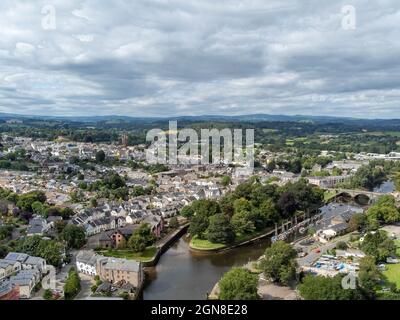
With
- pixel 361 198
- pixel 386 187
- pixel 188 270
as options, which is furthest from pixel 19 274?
pixel 386 187

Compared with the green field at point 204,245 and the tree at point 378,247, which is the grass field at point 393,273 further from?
the green field at point 204,245

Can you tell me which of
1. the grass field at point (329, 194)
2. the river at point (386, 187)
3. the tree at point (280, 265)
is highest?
the tree at point (280, 265)

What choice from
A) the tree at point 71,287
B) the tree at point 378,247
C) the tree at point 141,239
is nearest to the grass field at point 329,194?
the tree at point 378,247

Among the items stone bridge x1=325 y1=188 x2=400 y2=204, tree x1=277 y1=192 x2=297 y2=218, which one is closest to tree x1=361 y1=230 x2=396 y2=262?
tree x1=277 y1=192 x2=297 y2=218

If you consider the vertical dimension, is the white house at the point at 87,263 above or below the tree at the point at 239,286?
below

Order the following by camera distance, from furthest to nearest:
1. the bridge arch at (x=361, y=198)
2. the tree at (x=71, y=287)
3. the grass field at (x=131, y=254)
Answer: the bridge arch at (x=361, y=198) < the grass field at (x=131, y=254) < the tree at (x=71, y=287)

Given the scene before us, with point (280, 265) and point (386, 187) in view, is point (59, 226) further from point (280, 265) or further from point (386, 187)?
point (386, 187)

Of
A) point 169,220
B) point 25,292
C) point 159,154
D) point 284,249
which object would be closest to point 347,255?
point 284,249
